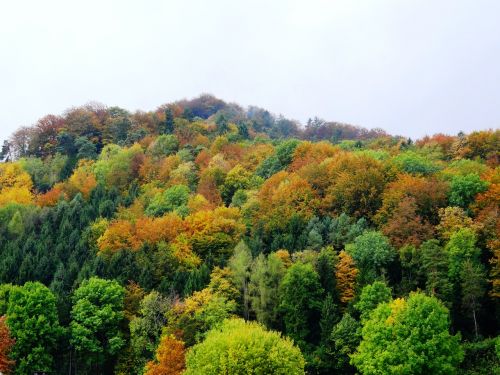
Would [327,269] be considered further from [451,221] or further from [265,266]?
[451,221]

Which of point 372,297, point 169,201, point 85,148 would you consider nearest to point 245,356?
point 372,297

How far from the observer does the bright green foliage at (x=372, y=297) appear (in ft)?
132

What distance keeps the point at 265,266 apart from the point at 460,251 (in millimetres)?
15336

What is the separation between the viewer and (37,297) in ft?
147

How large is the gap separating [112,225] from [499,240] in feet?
123

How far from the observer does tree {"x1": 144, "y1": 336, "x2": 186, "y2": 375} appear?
3791cm

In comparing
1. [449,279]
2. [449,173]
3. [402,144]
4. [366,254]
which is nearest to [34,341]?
[366,254]

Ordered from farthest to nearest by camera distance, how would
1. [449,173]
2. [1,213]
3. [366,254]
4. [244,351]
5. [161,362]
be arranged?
1. [1,213]
2. [449,173]
3. [366,254]
4. [161,362]
5. [244,351]

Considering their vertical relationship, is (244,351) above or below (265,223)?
below

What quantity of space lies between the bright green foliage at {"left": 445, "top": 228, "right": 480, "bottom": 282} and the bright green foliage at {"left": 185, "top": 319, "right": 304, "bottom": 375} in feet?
50.4

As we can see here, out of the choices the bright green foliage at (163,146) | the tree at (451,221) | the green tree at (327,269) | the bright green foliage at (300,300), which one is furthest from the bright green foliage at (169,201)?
the tree at (451,221)

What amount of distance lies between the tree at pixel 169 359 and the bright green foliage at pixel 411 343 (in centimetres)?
1185

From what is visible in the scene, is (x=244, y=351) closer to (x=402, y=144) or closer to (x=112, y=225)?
(x=112, y=225)

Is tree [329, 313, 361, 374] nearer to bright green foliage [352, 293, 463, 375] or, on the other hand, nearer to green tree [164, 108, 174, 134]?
bright green foliage [352, 293, 463, 375]
